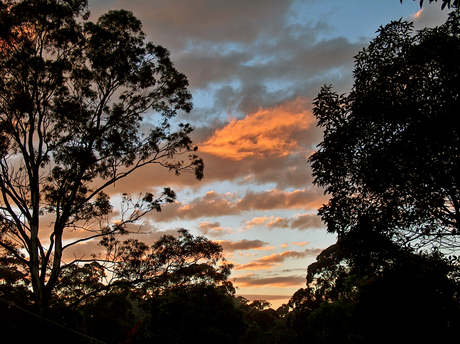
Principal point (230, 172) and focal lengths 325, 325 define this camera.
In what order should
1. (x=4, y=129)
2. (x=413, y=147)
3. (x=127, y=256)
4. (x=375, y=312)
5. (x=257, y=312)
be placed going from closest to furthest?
(x=413, y=147) < (x=4, y=129) < (x=127, y=256) < (x=375, y=312) < (x=257, y=312)

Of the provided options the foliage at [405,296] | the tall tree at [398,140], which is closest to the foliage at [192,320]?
the foliage at [405,296]

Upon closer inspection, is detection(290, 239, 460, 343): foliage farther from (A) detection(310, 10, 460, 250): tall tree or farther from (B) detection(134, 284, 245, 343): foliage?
(B) detection(134, 284, 245, 343): foliage

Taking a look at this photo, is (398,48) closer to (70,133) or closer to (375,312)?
(375,312)

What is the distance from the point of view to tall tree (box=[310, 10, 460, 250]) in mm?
9297

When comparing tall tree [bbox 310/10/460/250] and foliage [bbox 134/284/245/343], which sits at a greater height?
tall tree [bbox 310/10/460/250]

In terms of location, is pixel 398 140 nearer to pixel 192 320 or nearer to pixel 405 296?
pixel 405 296

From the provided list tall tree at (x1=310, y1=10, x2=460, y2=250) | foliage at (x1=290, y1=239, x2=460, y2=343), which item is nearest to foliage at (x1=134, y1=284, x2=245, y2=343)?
foliage at (x1=290, y1=239, x2=460, y2=343)

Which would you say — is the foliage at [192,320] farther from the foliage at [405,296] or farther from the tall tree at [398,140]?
the tall tree at [398,140]

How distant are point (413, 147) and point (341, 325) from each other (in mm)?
27325

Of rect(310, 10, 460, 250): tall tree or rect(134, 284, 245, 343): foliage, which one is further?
rect(134, 284, 245, 343): foliage

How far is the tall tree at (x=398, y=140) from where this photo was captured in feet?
30.5

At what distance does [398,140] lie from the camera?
9.83 m

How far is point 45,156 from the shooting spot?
1527 cm

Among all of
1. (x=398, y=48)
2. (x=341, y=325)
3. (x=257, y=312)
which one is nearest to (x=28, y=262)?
(x=398, y=48)
